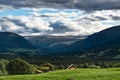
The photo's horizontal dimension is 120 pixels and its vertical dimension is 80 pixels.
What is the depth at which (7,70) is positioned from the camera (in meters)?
152

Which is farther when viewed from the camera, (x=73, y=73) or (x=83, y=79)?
(x=73, y=73)

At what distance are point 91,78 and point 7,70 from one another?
112384 mm

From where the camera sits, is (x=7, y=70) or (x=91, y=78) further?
(x=7, y=70)

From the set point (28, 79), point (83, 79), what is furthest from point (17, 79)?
point (83, 79)

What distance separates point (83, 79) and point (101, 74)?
3.69 metres

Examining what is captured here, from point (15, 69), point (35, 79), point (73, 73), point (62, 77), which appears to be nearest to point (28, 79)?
point (35, 79)

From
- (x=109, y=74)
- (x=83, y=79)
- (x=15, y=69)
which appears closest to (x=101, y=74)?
(x=109, y=74)

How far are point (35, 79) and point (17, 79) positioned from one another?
2066 millimetres

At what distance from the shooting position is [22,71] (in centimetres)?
Answer: 14738

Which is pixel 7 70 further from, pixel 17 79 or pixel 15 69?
pixel 17 79

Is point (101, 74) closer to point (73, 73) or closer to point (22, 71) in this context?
point (73, 73)

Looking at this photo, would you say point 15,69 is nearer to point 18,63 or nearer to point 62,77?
point 18,63

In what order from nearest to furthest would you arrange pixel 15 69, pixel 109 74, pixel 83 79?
pixel 83 79
pixel 109 74
pixel 15 69

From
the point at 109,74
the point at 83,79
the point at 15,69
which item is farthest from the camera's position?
the point at 15,69
